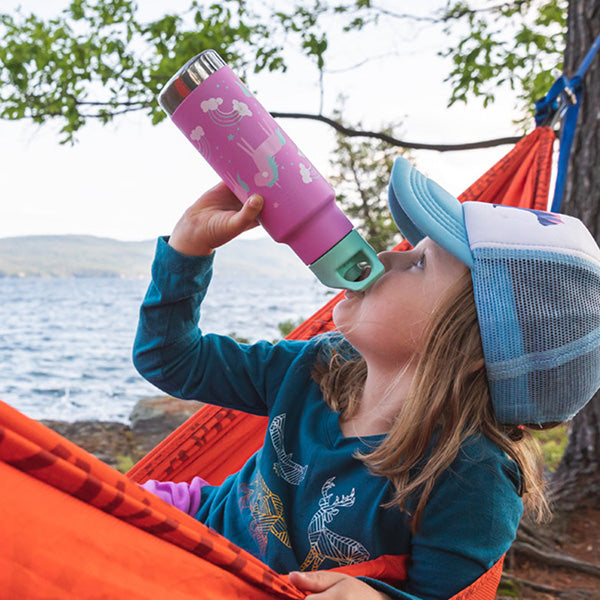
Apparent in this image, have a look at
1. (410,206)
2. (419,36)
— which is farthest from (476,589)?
Result: (419,36)

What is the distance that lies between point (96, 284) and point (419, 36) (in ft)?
133

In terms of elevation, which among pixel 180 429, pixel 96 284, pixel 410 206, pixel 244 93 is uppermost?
pixel 244 93

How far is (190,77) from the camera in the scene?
0.85 meters

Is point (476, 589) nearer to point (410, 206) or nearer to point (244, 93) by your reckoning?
point (410, 206)

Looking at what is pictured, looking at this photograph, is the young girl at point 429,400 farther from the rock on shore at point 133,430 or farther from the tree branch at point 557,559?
the rock on shore at point 133,430

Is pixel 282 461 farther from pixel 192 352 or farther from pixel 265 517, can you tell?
pixel 192 352

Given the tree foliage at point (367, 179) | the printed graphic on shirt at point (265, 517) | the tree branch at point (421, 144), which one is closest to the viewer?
the printed graphic on shirt at point (265, 517)

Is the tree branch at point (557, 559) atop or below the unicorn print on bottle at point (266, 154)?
below

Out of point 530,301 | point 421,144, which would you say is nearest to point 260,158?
point 530,301

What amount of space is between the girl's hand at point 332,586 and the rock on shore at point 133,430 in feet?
11.4

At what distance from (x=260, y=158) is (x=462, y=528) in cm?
62

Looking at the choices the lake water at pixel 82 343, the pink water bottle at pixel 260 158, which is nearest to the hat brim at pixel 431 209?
the pink water bottle at pixel 260 158

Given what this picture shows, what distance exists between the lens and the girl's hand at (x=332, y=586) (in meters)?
0.73

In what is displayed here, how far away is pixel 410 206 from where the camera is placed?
3.10ft
